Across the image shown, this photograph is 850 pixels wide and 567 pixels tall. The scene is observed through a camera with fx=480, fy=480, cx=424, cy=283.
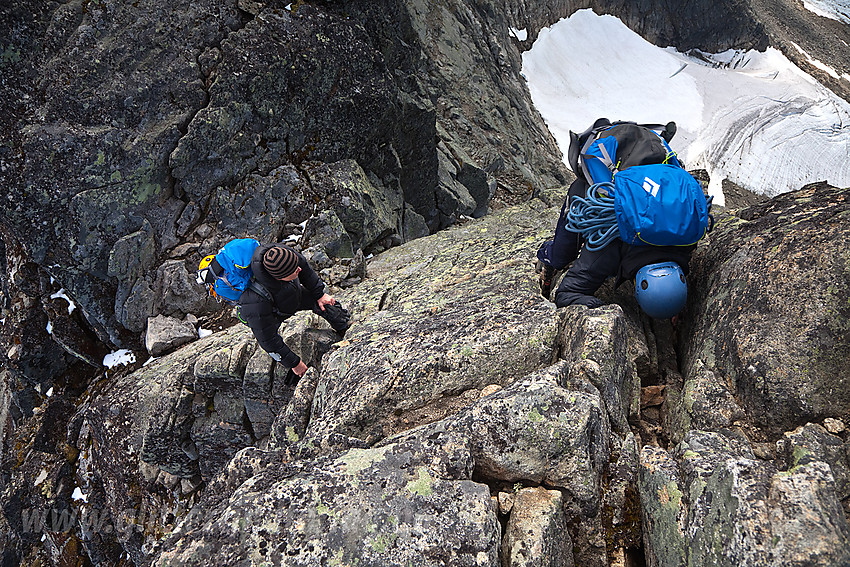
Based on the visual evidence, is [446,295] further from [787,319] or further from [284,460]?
[787,319]

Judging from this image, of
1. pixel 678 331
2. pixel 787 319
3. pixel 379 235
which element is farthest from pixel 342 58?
pixel 787 319

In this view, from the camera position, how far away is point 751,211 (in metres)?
7.70

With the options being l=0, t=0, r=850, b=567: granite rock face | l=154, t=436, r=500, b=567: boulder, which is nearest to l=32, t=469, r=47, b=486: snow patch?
l=0, t=0, r=850, b=567: granite rock face

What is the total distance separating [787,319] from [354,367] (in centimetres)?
522

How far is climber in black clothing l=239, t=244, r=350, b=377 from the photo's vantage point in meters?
7.54

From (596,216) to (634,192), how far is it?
737 millimetres

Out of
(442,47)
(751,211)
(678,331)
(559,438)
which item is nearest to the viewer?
(559,438)

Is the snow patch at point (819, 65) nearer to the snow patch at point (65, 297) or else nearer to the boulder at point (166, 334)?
the boulder at point (166, 334)

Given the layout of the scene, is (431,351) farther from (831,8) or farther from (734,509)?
(831,8)

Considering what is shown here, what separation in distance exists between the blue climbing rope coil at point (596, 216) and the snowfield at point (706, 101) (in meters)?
26.4

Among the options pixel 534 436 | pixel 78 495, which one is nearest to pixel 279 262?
pixel 534 436

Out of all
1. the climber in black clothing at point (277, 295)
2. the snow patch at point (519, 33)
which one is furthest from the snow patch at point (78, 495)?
the snow patch at point (519, 33)

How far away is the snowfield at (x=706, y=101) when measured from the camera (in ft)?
101

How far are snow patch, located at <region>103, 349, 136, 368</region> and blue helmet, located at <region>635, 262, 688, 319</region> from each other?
39.9 feet
